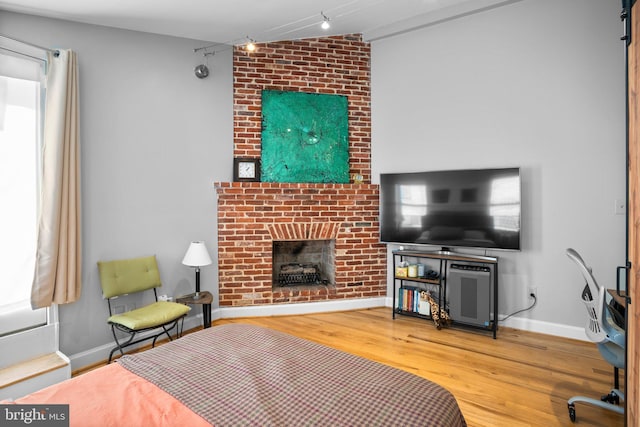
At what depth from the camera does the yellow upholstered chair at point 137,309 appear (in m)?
2.82

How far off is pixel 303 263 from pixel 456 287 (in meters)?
1.82

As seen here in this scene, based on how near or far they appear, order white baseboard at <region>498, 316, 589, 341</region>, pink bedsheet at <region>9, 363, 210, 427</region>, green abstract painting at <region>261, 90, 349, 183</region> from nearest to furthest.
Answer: pink bedsheet at <region>9, 363, 210, 427</region>
white baseboard at <region>498, 316, 589, 341</region>
green abstract painting at <region>261, 90, 349, 183</region>

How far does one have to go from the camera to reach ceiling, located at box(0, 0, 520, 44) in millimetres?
2811

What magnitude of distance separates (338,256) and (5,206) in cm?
298

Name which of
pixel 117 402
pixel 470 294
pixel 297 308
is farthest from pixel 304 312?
pixel 117 402

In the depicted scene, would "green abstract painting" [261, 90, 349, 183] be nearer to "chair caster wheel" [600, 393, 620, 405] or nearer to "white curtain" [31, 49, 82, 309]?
"white curtain" [31, 49, 82, 309]

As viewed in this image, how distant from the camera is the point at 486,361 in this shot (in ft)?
9.47

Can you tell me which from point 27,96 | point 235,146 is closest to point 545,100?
point 235,146

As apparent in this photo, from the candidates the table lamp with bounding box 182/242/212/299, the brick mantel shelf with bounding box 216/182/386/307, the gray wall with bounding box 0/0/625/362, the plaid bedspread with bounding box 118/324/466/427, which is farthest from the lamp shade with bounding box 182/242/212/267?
the plaid bedspread with bounding box 118/324/466/427

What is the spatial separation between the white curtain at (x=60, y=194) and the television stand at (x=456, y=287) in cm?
295

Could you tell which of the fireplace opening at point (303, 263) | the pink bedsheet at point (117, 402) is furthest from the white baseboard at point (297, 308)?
the pink bedsheet at point (117, 402)

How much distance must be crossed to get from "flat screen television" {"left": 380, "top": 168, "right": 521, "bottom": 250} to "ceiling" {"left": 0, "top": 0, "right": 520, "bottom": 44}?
1657 millimetres

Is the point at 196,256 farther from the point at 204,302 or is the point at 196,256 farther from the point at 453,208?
the point at 453,208

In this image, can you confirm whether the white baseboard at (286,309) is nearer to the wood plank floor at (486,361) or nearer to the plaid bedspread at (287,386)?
the wood plank floor at (486,361)
